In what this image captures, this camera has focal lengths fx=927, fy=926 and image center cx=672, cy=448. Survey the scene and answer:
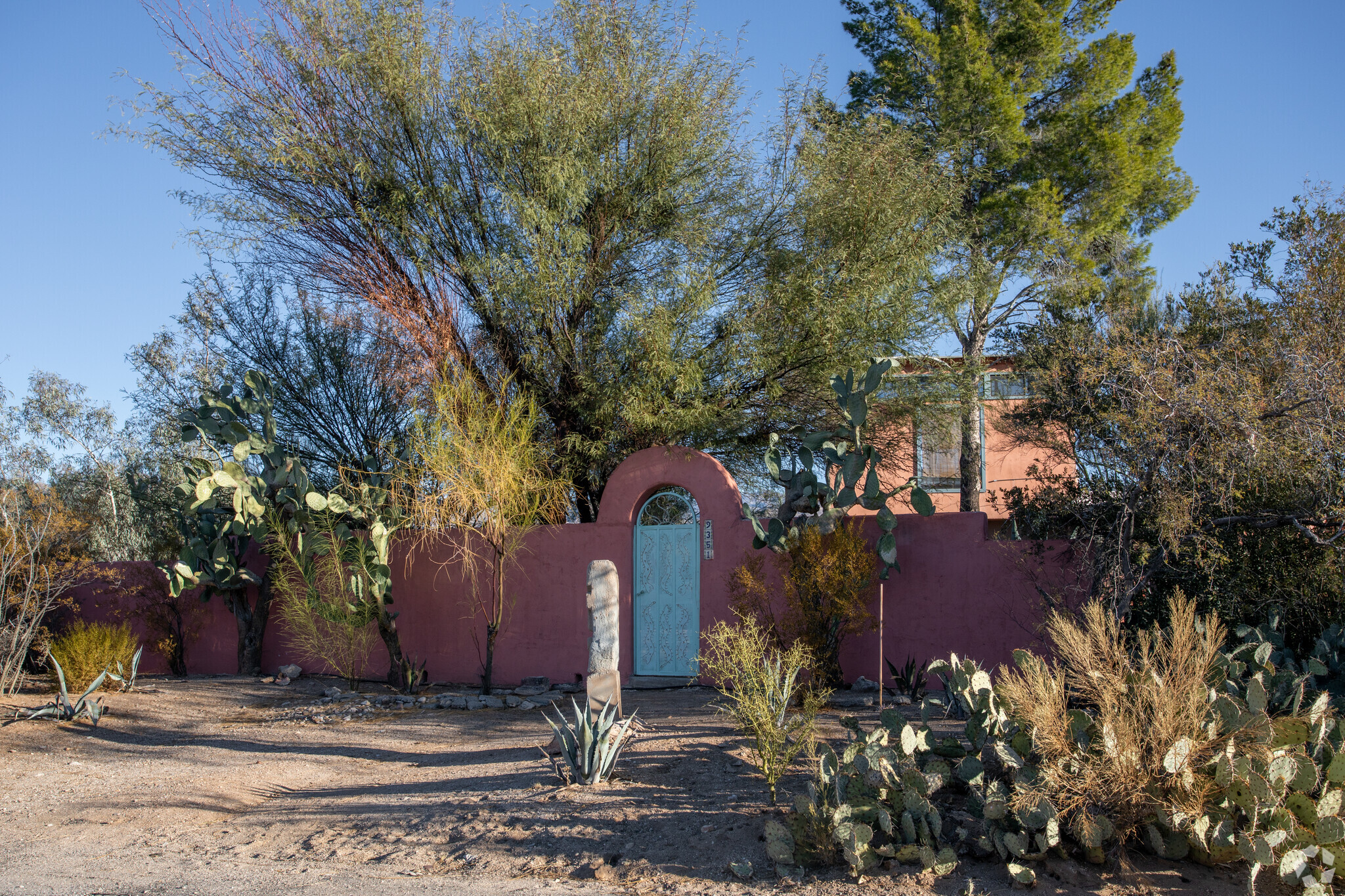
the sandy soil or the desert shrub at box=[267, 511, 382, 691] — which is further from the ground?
the desert shrub at box=[267, 511, 382, 691]

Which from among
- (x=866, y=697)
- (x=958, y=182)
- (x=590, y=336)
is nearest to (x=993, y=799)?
(x=866, y=697)

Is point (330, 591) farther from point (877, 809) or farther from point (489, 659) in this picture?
point (877, 809)

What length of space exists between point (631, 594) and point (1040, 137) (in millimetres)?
10309

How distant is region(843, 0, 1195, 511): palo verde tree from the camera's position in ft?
48.1

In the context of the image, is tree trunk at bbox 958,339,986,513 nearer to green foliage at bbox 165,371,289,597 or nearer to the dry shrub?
the dry shrub

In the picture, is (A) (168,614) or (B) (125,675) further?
(A) (168,614)

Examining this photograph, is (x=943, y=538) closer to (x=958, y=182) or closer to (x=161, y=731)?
(x=958, y=182)

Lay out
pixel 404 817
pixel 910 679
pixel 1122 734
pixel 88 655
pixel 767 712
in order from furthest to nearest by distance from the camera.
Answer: pixel 88 655 < pixel 910 679 < pixel 404 817 < pixel 767 712 < pixel 1122 734

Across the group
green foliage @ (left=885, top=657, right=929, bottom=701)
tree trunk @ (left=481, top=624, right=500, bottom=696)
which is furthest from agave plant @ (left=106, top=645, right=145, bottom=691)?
green foliage @ (left=885, top=657, right=929, bottom=701)

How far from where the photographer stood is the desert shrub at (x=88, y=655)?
404 inches

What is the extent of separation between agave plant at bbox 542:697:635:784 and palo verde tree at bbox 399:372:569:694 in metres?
3.89

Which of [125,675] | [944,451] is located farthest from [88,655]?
[944,451]

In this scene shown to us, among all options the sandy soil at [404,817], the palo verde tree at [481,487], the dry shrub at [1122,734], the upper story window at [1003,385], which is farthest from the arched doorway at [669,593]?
the dry shrub at [1122,734]

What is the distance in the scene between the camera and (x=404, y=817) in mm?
5762
